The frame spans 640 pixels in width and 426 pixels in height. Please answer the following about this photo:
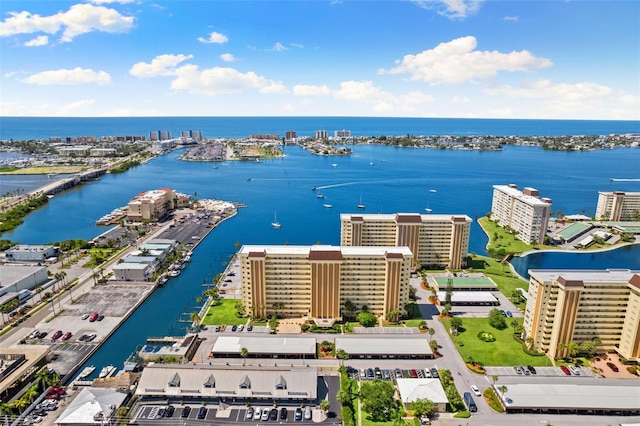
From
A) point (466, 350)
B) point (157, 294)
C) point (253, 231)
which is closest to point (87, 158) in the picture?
point (253, 231)

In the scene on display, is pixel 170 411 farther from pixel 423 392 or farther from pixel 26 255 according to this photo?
pixel 26 255

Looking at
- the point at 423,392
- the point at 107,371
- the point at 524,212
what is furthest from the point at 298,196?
the point at 423,392

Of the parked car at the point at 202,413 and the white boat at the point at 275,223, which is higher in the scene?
the white boat at the point at 275,223

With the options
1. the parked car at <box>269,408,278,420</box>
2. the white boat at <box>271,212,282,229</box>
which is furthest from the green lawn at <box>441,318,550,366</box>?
the white boat at <box>271,212,282,229</box>

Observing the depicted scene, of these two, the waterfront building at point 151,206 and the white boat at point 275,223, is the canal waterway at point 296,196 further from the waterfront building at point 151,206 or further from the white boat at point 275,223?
the waterfront building at point 151,206

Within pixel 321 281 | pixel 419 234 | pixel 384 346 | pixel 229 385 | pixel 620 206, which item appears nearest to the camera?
pixel 229 385

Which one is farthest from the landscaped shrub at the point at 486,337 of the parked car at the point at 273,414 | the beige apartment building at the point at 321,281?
the parked car at the point at 273,414
